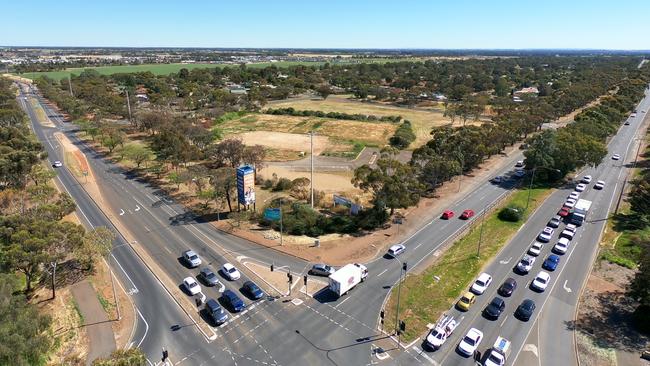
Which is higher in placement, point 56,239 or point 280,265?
point 56,239

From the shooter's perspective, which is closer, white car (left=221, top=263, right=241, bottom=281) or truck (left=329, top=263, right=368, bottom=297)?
truck (left=329, top=263, right=368, bottom=297)

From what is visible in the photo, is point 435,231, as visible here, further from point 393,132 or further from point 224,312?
point 393,132

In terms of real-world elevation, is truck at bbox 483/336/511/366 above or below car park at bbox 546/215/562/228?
below

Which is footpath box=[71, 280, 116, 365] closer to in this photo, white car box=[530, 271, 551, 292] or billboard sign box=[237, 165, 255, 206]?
billboard sign box=[237, 165, 255, 206]

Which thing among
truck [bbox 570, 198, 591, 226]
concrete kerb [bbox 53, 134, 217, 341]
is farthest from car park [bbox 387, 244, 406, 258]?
truck [bbox 570, 198, 591, 226]

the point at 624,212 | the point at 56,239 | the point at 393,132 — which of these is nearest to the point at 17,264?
the point at 56,239

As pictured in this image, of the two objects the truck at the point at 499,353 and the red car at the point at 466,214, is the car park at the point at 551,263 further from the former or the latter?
the truck at the point at 499,353

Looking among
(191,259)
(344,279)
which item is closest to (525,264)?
(344,279)

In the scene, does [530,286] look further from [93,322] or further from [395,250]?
[93,322]
